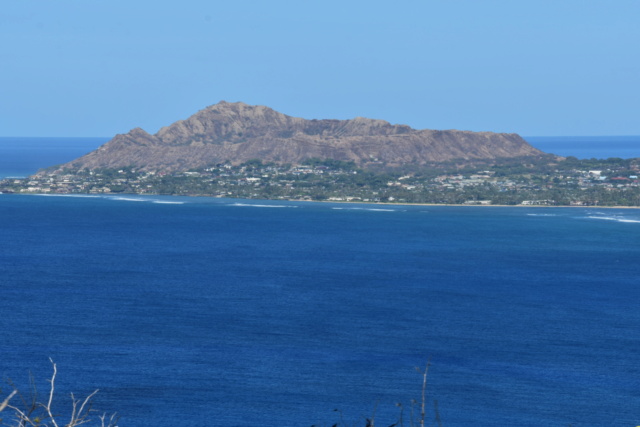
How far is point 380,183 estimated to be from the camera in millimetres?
159500

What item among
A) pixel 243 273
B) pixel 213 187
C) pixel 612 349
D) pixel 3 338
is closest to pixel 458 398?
pixel 612 349

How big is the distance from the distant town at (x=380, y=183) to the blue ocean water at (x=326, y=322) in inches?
1665

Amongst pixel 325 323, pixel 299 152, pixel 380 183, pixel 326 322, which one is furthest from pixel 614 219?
pixel 299 152

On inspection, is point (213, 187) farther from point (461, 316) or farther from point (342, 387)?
point (342, 387)

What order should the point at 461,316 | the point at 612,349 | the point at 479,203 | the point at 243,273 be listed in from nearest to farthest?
the point at 612,349, the point at 461,316, the point at 243,273, the point at 479,203

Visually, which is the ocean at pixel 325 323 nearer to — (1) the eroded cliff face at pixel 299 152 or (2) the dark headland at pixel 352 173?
(2) the dark headland at pixel 352 173

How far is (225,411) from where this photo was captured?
3431 cm

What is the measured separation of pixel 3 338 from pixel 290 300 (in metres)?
17.4

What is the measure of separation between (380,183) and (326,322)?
11046 centimetres

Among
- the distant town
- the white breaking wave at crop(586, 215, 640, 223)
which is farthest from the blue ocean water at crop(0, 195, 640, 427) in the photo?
the distant town

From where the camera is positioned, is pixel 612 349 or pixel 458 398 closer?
pixel 458 398

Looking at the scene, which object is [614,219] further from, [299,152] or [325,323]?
[299,152]

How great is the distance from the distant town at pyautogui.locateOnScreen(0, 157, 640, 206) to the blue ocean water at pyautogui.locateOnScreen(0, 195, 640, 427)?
42288mm

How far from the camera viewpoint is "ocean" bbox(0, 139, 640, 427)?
3559 cm
